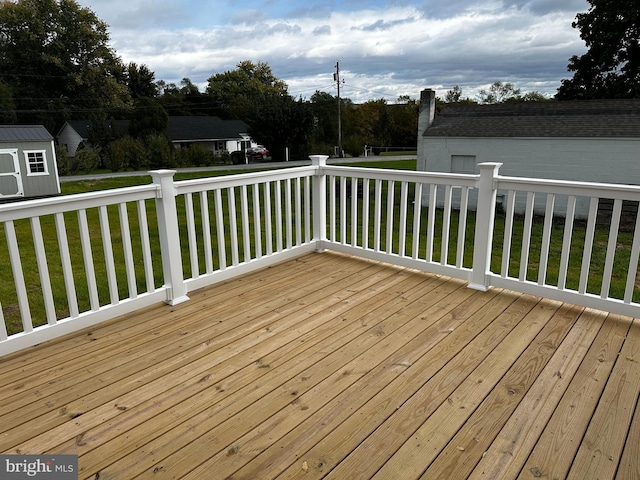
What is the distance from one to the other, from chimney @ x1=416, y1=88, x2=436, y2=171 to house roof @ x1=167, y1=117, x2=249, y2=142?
19.7 metres

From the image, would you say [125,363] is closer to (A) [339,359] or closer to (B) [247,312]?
(B) [247,312]

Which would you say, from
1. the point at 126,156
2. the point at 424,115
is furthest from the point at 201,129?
the point at 424,115

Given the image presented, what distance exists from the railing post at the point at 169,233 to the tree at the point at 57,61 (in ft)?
72.5

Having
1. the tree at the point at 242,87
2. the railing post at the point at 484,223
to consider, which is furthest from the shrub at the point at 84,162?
the tree at the point at 242,87

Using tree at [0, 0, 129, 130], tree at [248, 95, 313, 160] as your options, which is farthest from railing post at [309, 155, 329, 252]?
tree at [248, 95, 313, 160]

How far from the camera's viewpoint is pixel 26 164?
980 centimetres

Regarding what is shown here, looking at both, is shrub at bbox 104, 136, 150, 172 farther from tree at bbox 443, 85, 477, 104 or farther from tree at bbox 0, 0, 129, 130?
tree at bbox 443, 85, 477, 104

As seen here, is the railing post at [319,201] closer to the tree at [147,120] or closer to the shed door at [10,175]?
the shed door at [10,175]

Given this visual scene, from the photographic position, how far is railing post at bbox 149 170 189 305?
2842 millimetres

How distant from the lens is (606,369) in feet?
7.07

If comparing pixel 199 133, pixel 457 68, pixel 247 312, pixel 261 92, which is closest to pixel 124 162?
pixel 199 133

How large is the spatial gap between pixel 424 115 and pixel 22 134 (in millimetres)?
11552

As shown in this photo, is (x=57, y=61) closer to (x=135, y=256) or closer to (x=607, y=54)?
(x=135, y=256)

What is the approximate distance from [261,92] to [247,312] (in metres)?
42.9
